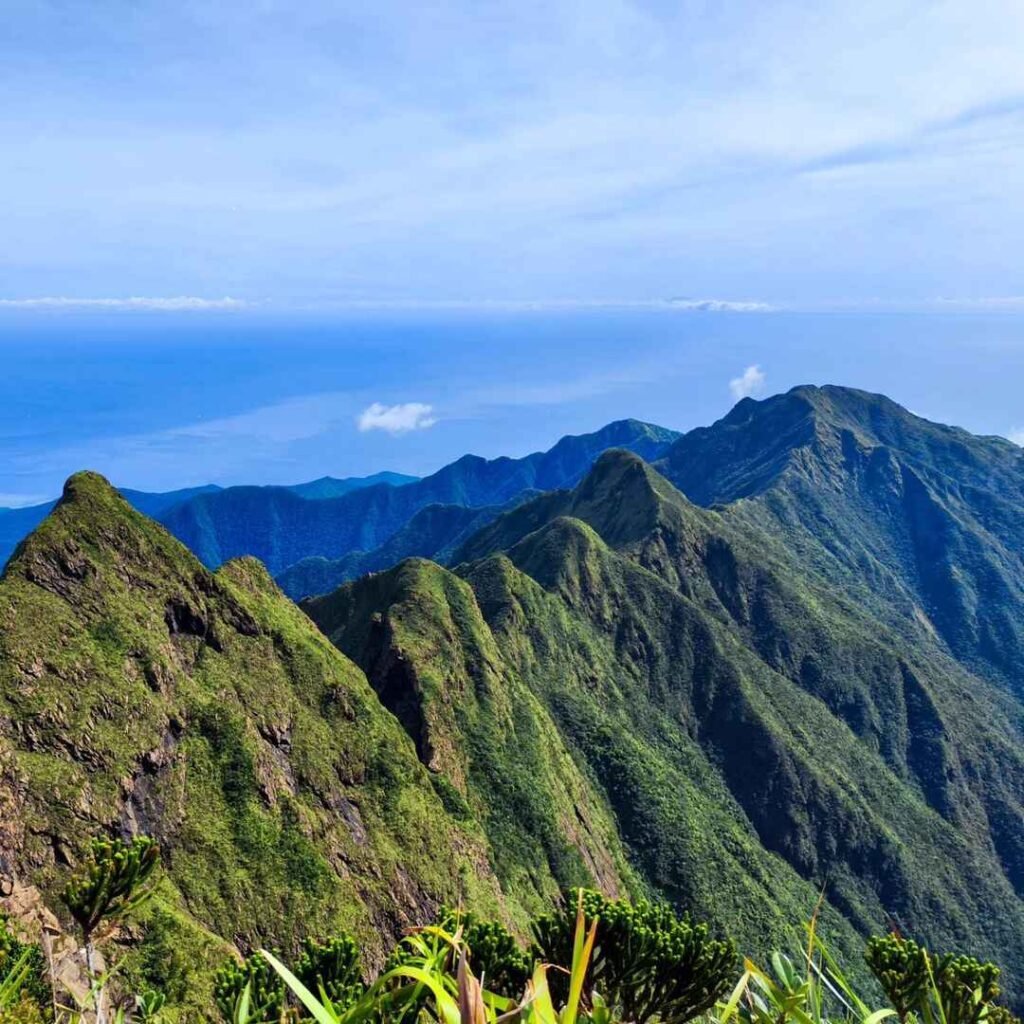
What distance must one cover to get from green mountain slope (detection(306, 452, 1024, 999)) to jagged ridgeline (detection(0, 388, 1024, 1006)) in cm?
56

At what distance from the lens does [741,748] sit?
544 feet

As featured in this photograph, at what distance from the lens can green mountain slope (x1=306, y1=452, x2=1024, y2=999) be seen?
133 meters

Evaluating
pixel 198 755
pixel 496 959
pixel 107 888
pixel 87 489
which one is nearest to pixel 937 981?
pixel 496 959

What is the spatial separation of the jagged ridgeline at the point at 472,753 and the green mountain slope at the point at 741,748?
0.56 meters

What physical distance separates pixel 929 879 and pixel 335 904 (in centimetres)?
13101

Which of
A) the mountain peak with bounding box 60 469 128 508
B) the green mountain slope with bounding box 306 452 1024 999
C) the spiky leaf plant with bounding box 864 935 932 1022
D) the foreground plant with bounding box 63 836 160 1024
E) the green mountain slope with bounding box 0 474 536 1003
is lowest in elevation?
the green mountain slope with bounding box 306 452 1024 999

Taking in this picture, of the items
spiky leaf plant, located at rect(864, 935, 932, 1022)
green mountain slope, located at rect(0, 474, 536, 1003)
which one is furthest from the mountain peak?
spiky leaf plant, located at rect(864, 935, 932, 1022)

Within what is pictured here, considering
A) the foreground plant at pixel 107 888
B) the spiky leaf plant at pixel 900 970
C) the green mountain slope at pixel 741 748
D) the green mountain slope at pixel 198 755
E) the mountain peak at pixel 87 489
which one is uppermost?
the mountain peak at pixel 87 489

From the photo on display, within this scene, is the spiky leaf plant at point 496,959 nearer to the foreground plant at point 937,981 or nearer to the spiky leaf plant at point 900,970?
the spiky leaf plant at point 900,970

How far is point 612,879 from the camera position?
4638 inches

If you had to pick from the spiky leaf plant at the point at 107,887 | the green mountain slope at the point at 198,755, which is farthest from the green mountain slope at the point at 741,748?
the spiky leaf plant at the point at 107,887

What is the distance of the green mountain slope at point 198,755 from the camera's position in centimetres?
6125

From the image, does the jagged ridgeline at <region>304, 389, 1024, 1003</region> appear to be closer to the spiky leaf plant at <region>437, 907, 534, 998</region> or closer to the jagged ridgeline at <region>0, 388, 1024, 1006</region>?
the jagged ridgeline at <region>0, 388, 1024, 1006</region>

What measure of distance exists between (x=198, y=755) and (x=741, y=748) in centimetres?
12143
